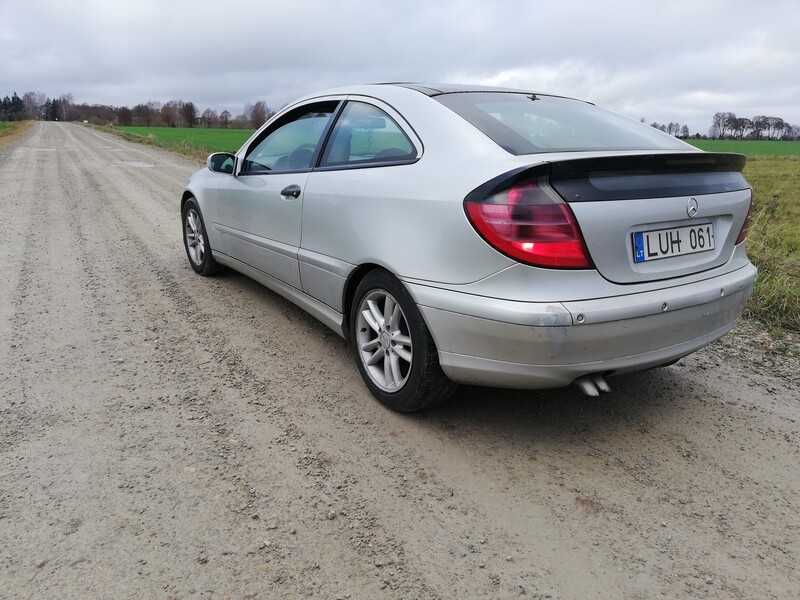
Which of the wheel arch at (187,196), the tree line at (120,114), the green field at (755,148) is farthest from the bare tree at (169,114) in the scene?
the wheel arch at (187,196)

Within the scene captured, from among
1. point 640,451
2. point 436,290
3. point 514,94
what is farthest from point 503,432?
point 514,94

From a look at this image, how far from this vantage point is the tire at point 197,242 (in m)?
5.22

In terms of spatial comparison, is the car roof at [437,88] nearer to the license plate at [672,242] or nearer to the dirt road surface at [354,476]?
the license plate at [672,242]

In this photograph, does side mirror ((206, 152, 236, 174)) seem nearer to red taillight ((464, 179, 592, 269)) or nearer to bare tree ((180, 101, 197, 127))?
red taillight ((464, 179, 592, 269))

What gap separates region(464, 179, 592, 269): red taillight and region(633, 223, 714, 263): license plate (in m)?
0.28

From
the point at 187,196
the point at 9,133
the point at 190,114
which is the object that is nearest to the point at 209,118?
the point at 190,114

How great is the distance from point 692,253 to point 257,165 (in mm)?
2960

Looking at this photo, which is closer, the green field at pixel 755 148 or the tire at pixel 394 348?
the tire at pixel 394 348

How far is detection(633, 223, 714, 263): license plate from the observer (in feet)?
8.07

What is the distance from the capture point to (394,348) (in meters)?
2.93

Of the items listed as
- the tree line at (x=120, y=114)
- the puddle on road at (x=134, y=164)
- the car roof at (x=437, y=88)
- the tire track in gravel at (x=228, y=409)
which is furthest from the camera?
the tree line at (x=120, y=114)

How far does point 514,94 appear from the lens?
3.38 meters

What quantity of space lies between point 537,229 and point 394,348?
3.19 ft

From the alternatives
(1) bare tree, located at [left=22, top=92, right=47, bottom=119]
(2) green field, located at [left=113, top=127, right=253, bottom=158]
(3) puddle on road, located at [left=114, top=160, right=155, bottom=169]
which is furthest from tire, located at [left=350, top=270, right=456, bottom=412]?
(1) bare tree, located at [left=22, top=92, right=47, bottom=119]
